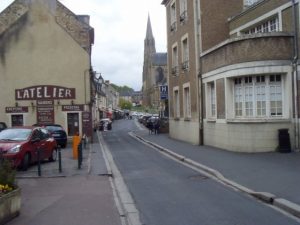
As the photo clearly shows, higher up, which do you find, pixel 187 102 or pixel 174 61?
pixel 174 61

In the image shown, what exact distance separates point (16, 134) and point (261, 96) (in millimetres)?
9965

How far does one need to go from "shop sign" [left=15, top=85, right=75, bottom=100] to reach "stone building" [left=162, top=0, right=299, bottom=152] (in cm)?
1404

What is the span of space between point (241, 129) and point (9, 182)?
13503 millimetres

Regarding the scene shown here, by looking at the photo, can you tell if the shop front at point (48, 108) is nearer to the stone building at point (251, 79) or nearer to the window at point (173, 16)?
the window at point (173, 16)

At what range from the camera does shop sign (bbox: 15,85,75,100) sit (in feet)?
123

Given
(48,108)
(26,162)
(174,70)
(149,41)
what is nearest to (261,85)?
(26,162)

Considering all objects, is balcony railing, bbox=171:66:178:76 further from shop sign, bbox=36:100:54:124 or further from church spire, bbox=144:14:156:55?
church spire, bbox=144:14:156:55

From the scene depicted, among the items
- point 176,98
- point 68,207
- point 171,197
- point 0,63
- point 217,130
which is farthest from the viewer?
point 0,63

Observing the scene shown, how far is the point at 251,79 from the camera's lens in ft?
68.3

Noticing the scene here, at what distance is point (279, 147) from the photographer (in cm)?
1955

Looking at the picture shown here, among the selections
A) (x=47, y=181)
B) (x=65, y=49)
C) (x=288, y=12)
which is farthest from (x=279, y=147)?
(x=65, y=49)

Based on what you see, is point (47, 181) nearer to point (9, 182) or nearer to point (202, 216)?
point (9, 182)

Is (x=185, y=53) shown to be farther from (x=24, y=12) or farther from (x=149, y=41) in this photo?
(x=149, y=41)

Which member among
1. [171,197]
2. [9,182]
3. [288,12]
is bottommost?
[171,197]
